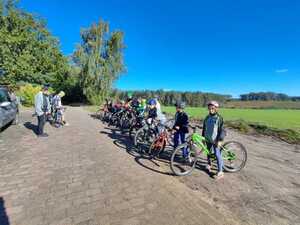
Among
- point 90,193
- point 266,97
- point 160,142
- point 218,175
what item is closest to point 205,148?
point 218,175

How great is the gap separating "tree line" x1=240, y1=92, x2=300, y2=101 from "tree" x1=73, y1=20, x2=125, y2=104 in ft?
254

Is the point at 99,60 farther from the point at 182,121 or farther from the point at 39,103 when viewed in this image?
the point at 182,121

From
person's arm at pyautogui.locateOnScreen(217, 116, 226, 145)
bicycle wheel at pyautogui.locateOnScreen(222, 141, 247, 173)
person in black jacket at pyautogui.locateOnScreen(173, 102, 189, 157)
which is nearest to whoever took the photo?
→ person's arm at pyautogui.locateOnScreen(217, 116, 226, 145)

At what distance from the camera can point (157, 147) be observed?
535cm

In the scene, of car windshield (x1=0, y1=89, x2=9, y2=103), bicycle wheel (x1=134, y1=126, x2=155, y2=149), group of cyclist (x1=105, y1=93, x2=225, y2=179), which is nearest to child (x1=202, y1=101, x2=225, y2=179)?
group of cyclist (x1=105, y1=93, x2=225, y2=179)

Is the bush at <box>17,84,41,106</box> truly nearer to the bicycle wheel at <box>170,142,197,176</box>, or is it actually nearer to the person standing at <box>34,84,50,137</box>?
the person standing at <box>34,84,50,137</box>

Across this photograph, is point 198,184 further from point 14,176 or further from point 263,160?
→ point 14,176

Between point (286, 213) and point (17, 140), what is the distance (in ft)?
25.7

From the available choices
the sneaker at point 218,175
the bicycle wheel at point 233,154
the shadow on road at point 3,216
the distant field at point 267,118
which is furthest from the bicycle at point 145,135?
the distant field at point 267,118

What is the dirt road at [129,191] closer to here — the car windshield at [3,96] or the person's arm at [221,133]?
the person's arm at [221,133]

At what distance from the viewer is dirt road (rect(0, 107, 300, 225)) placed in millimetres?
2732

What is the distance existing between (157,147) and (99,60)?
2715 cm

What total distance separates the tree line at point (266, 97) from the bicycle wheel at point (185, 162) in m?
95.5

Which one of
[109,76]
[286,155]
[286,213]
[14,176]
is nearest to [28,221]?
[14,176]
